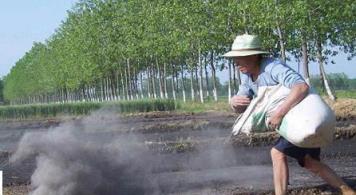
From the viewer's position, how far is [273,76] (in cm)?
534

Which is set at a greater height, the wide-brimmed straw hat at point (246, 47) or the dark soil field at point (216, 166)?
the wide-brimmed straw hat at point (246, 47)

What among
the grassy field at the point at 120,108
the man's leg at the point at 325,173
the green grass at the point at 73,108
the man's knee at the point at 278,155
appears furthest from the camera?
the green grass at the point at 73,108

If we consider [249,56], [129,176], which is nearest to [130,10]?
→ [129,176]

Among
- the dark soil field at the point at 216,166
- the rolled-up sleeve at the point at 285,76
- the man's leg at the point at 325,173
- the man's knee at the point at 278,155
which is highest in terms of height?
the rolled-up sleeve at the point at 285,76

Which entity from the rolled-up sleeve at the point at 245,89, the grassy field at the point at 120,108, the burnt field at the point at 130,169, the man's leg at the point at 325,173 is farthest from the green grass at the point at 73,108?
the man's leg at the point at 325,173

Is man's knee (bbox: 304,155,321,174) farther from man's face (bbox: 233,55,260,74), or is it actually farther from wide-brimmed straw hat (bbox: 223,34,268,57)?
wide-brimmed straw hat (bbox: 223,34,268,57)

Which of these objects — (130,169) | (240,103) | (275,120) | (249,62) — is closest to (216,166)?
(130,169)

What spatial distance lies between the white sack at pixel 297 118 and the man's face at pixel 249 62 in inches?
7.4

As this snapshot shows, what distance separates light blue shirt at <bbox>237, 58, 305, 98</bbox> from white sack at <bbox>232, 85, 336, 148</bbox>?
0.06 m

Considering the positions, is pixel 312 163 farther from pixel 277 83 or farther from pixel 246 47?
pixel 246 47

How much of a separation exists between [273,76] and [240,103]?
0.43 m

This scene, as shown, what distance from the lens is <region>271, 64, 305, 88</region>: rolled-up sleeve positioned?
5.15 m

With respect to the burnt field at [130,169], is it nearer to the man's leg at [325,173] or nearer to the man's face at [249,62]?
the man's leg at [325,173]

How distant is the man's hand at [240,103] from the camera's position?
559cm
